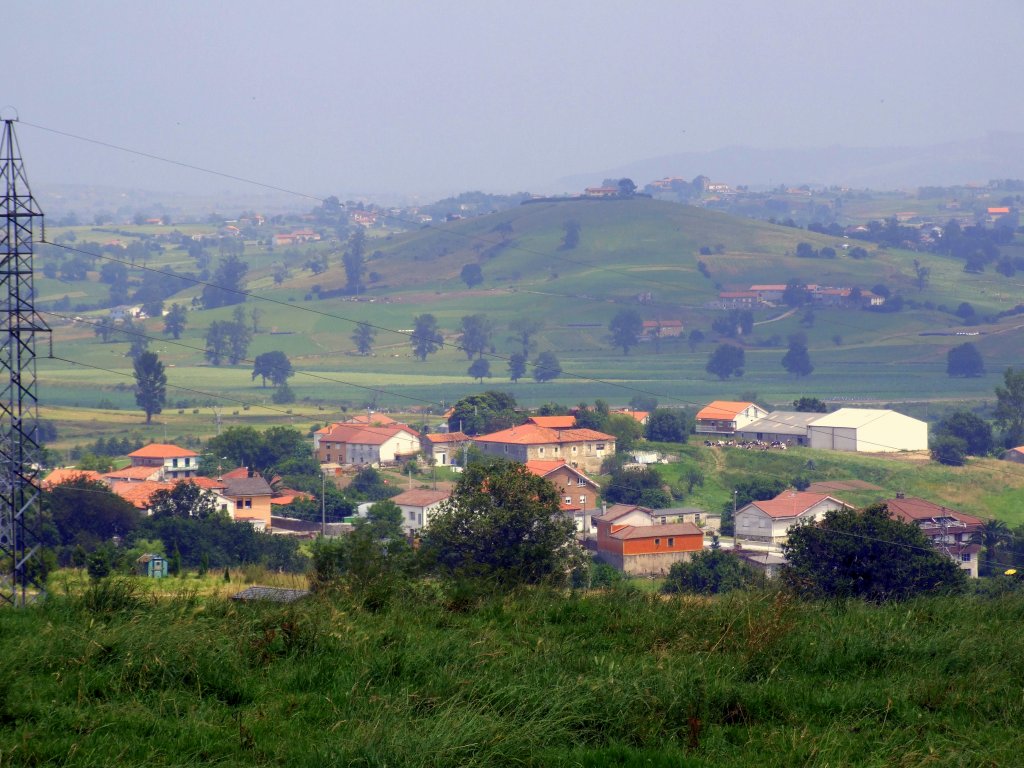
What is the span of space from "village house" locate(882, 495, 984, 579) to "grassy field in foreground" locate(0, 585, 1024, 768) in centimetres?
2897

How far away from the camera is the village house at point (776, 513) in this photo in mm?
41500

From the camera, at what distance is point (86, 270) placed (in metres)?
186

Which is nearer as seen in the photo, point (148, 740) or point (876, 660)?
point (148, 740)

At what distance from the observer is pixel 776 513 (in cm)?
4197

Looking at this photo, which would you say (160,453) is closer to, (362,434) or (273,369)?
(362,434)

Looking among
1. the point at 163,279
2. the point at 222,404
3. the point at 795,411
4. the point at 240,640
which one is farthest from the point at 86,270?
the point at 240,640

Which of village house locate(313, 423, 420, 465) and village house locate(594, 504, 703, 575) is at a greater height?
village house locate(313, 423, 420, 465)

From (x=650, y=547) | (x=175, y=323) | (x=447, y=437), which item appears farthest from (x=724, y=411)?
(x=175, y=323)

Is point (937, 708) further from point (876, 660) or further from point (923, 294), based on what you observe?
point (923, 294)

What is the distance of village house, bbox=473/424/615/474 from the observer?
2299 inches

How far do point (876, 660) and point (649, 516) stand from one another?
37.0 meters

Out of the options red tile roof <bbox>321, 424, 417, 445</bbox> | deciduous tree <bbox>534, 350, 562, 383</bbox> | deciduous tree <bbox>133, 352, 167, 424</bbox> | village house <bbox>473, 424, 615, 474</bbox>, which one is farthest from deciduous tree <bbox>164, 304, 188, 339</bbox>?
village house <bbox>473, 424, 615, 474</bbox>

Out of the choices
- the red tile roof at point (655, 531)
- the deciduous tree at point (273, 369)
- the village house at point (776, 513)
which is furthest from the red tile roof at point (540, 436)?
the deciduous tree at point (273, 369)

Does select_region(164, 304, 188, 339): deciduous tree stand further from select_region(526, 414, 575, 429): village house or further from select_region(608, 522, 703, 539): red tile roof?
select_region(608, 522, 703, 539): red tile roof
